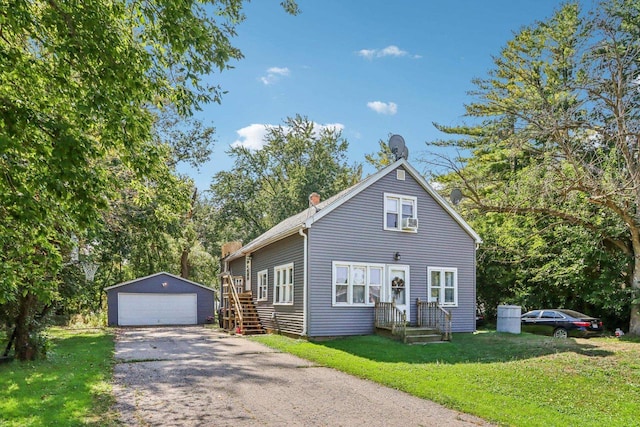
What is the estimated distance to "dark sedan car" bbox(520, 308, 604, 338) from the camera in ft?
60.2

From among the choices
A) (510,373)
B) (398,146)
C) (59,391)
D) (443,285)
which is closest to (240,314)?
(443,285)

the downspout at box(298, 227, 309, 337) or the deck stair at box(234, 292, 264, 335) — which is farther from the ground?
the downspout at box(298, 227, 309, 337)

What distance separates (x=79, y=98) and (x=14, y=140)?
1.08 meters

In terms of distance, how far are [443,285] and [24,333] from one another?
13.6 metres

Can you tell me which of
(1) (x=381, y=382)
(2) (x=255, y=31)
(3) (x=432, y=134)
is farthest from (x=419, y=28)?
(3) (x=432, y=134)

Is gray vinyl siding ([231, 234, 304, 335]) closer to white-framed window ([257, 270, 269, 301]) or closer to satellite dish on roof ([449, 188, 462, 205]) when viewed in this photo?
white-framed window ([257, 270, 269, 301])

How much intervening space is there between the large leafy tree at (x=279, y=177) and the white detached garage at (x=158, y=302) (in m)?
8.71

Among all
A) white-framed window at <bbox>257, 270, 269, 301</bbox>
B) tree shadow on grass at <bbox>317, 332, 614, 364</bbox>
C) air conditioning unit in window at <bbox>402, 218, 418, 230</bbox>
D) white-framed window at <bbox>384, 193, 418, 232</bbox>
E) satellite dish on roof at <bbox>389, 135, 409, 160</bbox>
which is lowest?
tree shadow on grass at <bbox>317, 332, 614, 364</bbox>

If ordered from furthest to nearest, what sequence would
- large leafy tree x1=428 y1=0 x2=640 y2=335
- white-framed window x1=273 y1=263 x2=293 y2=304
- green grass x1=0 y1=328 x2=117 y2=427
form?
white-framed window x1=273 y1=263 x2=293 y2=304
large leafy tree x1=428 y1=0 x2=640 y2=335
green grass x1=0 y1=328 x2=117 y2=427

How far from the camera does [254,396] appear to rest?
794cm

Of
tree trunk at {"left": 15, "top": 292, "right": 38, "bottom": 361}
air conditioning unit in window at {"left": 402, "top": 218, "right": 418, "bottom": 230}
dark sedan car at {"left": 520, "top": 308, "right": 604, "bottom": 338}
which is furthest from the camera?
dark sedan car at {"left": 520, "top": 308, "right": 604, "bottom": 338}

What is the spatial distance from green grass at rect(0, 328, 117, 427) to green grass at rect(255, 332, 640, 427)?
498cm

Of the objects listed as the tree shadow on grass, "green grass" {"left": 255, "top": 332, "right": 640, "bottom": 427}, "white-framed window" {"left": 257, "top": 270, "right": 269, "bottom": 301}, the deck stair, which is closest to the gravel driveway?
"green grass" {"left": 255, "top": 332, "right": 640, "bottom": 427}

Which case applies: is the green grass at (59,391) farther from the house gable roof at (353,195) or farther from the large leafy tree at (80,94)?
the house gable roof at (353,195)
